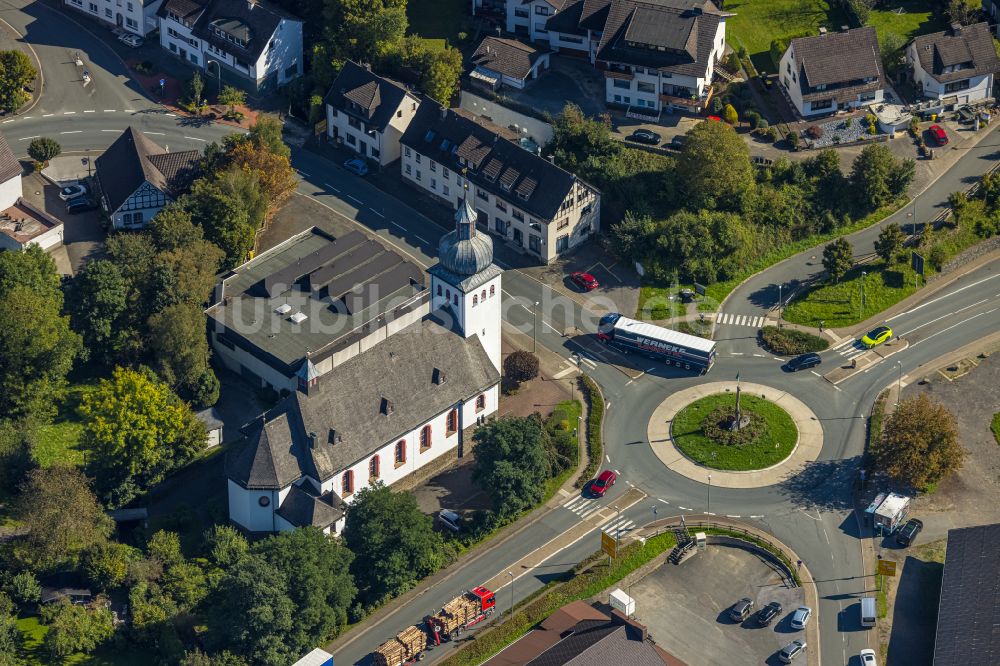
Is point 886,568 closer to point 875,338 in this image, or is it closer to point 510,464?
point 875,338

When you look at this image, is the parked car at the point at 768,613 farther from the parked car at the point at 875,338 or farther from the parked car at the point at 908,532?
the parked car at the point at 875,338

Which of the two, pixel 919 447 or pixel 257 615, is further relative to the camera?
pixel 919 447

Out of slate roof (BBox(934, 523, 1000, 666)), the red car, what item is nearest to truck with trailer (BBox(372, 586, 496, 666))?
the red car

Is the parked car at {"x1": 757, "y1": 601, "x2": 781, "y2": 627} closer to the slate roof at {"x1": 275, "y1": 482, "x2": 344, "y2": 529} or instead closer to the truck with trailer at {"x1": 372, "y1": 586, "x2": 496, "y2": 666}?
the truck with trailer at {"x1": 372, "y1": 586, "x2": 496, "y2": 666}

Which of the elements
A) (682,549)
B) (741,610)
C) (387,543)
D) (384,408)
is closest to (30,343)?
(384,408)

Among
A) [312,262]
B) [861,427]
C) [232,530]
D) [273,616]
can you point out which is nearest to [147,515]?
[232,530]

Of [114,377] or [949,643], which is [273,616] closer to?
[114,377]
